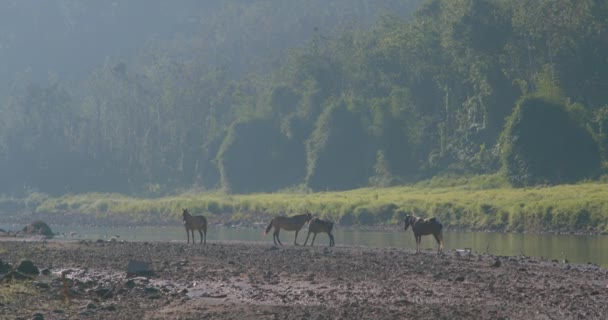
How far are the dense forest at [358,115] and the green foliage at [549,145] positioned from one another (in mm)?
92

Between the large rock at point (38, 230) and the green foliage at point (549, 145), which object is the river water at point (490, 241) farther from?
the green foliage at point (549, 145)

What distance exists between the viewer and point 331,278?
29312 millimetres

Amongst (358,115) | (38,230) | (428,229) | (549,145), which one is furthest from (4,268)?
(358,115)

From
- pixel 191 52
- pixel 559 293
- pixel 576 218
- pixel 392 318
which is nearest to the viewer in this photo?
pixel 392 318

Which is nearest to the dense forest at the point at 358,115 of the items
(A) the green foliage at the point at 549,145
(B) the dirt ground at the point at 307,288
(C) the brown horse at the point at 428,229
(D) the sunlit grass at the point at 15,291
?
(A) the green foliage at the point at 549,145

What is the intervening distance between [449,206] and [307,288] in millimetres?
38930

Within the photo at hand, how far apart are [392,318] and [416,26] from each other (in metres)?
83.0

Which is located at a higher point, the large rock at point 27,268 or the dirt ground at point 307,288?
the large rock at point 27,268

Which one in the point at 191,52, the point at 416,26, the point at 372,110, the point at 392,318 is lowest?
the point at 392,318

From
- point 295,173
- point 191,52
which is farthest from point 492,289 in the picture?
point 191,52

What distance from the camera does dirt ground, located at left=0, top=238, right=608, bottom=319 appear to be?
76.0 feet

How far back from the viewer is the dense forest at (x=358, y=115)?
80.4 metres

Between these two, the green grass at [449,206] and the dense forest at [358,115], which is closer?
the green grass at [449,206]

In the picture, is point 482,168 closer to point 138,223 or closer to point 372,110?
point 372,110
